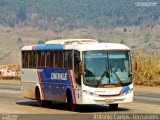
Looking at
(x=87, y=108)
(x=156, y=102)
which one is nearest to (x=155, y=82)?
(x=156, y=102)

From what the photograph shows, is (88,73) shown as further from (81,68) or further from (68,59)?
(68,59)

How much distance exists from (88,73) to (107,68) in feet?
2.48

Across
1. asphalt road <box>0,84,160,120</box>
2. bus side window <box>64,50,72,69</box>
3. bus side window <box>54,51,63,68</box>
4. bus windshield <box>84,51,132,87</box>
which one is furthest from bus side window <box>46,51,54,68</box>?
bus windshield <box>84,51,132,87</box>

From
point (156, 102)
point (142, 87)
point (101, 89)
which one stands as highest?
point (101, 89)

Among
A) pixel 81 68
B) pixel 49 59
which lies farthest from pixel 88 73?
pixel 49 59

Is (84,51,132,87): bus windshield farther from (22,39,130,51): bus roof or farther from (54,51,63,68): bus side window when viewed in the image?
(54,51,63,68): bus side window

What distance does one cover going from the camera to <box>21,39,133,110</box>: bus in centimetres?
2455

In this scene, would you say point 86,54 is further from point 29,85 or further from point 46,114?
point 29,85

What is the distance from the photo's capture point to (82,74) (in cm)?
2461

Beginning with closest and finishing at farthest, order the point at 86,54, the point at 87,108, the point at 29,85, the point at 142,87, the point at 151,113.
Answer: the point at 151,113, the point at 86,54, the point at 87,108, the point at 29,85, the point at 142,87

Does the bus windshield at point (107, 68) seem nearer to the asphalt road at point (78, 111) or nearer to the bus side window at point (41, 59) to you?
the asphalt road at point (78, 111)

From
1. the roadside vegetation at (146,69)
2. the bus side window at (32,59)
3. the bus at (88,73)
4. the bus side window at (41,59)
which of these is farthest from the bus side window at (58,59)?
the roadside vegetation at (146,69)

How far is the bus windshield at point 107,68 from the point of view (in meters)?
24.7

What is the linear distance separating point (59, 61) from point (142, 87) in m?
18.6
